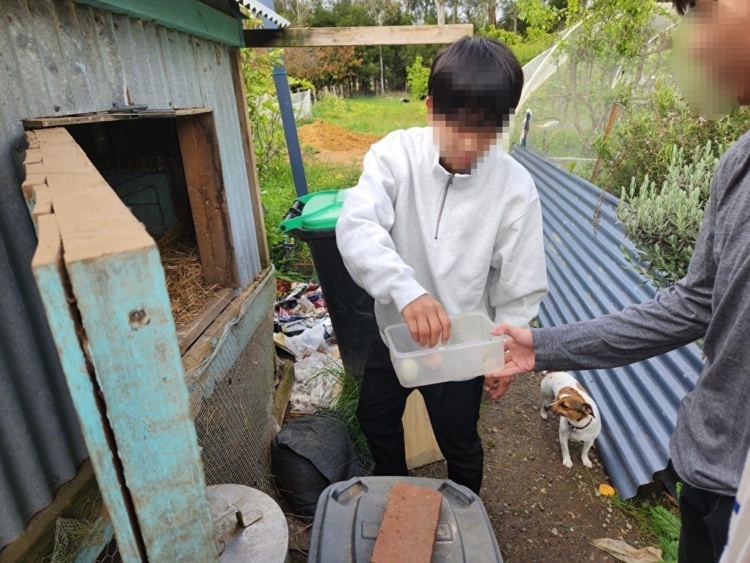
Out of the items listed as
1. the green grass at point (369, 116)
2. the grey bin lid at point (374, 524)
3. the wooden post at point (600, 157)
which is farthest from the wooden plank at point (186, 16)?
the green grass at point (369, 116)

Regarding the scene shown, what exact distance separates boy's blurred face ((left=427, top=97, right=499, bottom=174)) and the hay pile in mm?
1553

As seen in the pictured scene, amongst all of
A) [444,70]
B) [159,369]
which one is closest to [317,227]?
[444,70]

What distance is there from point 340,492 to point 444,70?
4.80 feet

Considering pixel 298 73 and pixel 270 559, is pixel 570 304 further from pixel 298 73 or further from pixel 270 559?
pixel 298 73

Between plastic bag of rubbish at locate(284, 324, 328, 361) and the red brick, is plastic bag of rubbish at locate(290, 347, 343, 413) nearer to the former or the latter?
plastic bag of rubbish at locate(284, 324, 328, 361)

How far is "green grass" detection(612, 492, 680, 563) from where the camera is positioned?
8.23 feet

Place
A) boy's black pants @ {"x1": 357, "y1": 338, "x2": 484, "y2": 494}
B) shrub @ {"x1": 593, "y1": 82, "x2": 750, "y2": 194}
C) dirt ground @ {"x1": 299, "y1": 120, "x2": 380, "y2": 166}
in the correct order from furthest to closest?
dirt ground @ {"x1": 299, "y1": 120, "x2": 380, "y2": 166}
shrub @ {"x1": 593, "y1": 82, "x2": 750, "y2": 194}
boy's black pants @ {"x1": 357, "y1": 338, "x2": 484, "y2": 494}

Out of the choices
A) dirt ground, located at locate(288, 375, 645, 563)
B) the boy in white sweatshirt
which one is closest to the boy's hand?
the boy in white sweatshirt

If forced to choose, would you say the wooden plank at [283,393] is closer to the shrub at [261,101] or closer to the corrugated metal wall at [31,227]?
the corrugated metal wall at [31,227]

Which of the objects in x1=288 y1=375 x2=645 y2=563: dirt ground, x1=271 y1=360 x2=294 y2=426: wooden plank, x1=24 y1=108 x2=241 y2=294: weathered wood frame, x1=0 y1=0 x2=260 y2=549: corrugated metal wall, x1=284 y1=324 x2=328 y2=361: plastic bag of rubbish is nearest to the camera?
x1=0 y1=0 x2=260 y2=549: corrugated metal wall

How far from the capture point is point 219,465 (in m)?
2.32

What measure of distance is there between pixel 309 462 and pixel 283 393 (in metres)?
0.96

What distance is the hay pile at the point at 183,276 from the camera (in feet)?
8.54

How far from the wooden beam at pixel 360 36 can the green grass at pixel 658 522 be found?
2.90 metres
